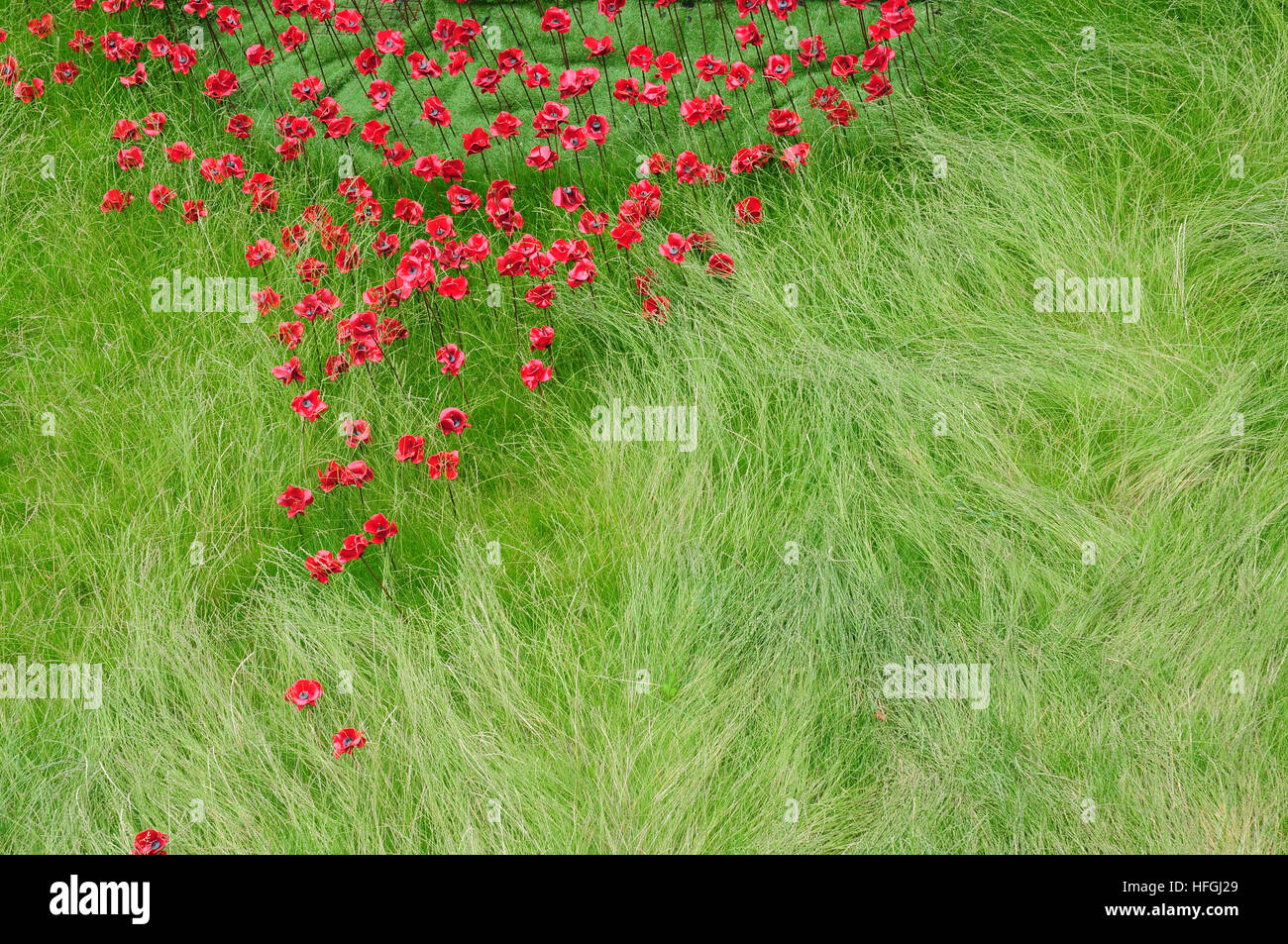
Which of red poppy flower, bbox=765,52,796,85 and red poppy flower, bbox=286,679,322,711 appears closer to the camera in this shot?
red poppy flower, bbox=286,679,322,711

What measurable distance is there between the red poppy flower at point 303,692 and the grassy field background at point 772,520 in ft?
0.35

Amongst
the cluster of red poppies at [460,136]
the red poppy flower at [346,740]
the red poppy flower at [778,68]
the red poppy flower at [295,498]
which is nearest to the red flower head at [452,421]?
the cluster of red poppies at [460,136]

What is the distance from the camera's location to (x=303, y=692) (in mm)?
2717

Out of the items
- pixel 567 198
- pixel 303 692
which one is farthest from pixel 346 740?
pixel 567 198

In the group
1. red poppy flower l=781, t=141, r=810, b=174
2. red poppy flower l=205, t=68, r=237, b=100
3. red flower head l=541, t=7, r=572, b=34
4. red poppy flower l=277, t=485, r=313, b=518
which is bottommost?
red poppy flower l=277, t=485, r=313, b=518

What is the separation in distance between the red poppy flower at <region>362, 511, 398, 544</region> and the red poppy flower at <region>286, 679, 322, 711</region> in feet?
1.61

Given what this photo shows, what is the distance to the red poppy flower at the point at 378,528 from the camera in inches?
119

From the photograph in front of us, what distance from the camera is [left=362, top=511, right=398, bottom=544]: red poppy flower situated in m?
3.01

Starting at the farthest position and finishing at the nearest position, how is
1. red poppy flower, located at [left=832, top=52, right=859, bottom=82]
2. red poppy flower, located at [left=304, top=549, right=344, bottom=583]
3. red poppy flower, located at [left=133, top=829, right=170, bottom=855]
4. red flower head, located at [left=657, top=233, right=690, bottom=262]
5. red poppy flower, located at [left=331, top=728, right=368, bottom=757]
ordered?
red poppy flower, located at [left=832, top=52, right=859, bottom=82]
red flower head, located at [left=657, top=233, right=690, bottom=262]
red poppy flower, located at [left=304, top=549, right=344, bottom=583]
red poppy flower, located at [left=331, top=728, right=368, bottom=757]
red poppy flower, located at [left=133, top=829, right=170, bottom=855]

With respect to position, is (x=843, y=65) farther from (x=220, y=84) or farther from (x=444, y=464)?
(x=220, y=84)

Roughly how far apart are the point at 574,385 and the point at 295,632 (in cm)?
133

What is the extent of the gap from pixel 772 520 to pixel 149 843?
6.31ft

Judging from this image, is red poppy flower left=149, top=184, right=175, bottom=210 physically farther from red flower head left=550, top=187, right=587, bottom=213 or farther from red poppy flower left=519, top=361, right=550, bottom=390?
red poppy flower left=519, top=361, right=550, bottom=390

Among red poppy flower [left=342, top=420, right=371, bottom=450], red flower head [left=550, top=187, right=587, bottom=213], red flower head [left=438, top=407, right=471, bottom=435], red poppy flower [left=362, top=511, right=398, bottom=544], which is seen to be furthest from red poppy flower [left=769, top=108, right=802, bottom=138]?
red poppy flower [left=362, top=511, right=398, bottom=544]
